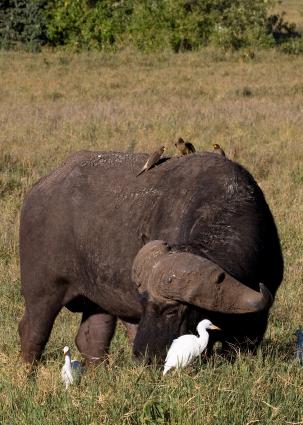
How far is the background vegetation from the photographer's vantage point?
3822 centimetres

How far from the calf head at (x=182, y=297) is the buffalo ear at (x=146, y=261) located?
3 cm

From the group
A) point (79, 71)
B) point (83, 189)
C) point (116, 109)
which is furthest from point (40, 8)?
point (83, 189)

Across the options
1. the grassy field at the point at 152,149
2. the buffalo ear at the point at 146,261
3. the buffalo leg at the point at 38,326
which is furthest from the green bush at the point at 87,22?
the buffalo ear at the point at 146,261

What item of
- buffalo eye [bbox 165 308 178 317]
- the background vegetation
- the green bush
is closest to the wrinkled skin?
buffalo eye [bbox 165 308 178 317]

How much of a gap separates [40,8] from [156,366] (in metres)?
38.5

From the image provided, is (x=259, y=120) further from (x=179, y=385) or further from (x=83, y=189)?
(x=179, y=385)

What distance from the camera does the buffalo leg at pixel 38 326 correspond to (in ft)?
23.4

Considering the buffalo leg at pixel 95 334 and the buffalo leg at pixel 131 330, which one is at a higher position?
the buffalo leg at pixel 131 330

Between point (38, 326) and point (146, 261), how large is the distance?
2.02 meters

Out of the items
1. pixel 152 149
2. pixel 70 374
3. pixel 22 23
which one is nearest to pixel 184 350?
pixel 70 374

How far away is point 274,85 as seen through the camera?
26.0 metres

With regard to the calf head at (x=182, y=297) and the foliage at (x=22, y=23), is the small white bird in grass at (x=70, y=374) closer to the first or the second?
the calf head at (x=182, y=297)

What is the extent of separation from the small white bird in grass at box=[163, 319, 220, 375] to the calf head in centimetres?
19

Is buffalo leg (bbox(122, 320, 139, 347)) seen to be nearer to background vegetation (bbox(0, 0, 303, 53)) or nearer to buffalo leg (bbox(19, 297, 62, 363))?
buffalo leg (bbox(19, 297, 62, 363))
